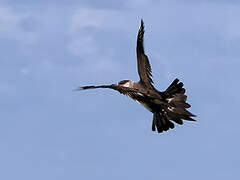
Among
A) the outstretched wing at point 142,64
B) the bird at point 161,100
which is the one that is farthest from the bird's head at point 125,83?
the outstretched wing at point 142,64

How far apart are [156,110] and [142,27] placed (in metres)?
4.13

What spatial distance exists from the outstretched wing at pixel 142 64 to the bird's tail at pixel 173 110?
1.10 m

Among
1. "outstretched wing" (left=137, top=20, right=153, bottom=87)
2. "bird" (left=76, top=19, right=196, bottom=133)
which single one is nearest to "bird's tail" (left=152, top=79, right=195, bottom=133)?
"bird" (left=76, top=19, right=196, bottom=133)

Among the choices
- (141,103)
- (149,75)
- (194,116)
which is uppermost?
(149,75)

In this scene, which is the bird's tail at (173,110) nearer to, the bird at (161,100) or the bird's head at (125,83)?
the bird at (161,100)

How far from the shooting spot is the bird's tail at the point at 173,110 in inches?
727

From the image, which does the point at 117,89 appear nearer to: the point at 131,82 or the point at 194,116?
the point at 131,82

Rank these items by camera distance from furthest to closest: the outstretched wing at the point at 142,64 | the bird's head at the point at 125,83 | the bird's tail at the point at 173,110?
the outstretched wing at the point at 142,64 → the bird's head at the point at 125,83 → the bird's tail at the point at 173,110

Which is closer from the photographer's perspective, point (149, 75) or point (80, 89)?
point (80, 89)

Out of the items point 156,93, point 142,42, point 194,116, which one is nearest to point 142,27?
point 142,42

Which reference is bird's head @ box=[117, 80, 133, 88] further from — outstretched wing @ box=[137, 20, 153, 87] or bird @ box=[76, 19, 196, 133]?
outstretched wing @ box=[137, 20, 153, 87]

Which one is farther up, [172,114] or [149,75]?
[149,75]

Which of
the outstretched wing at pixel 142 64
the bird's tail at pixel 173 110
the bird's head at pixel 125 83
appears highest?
the outstretched wing at pixel 142 64

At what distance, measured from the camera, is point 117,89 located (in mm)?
19062
